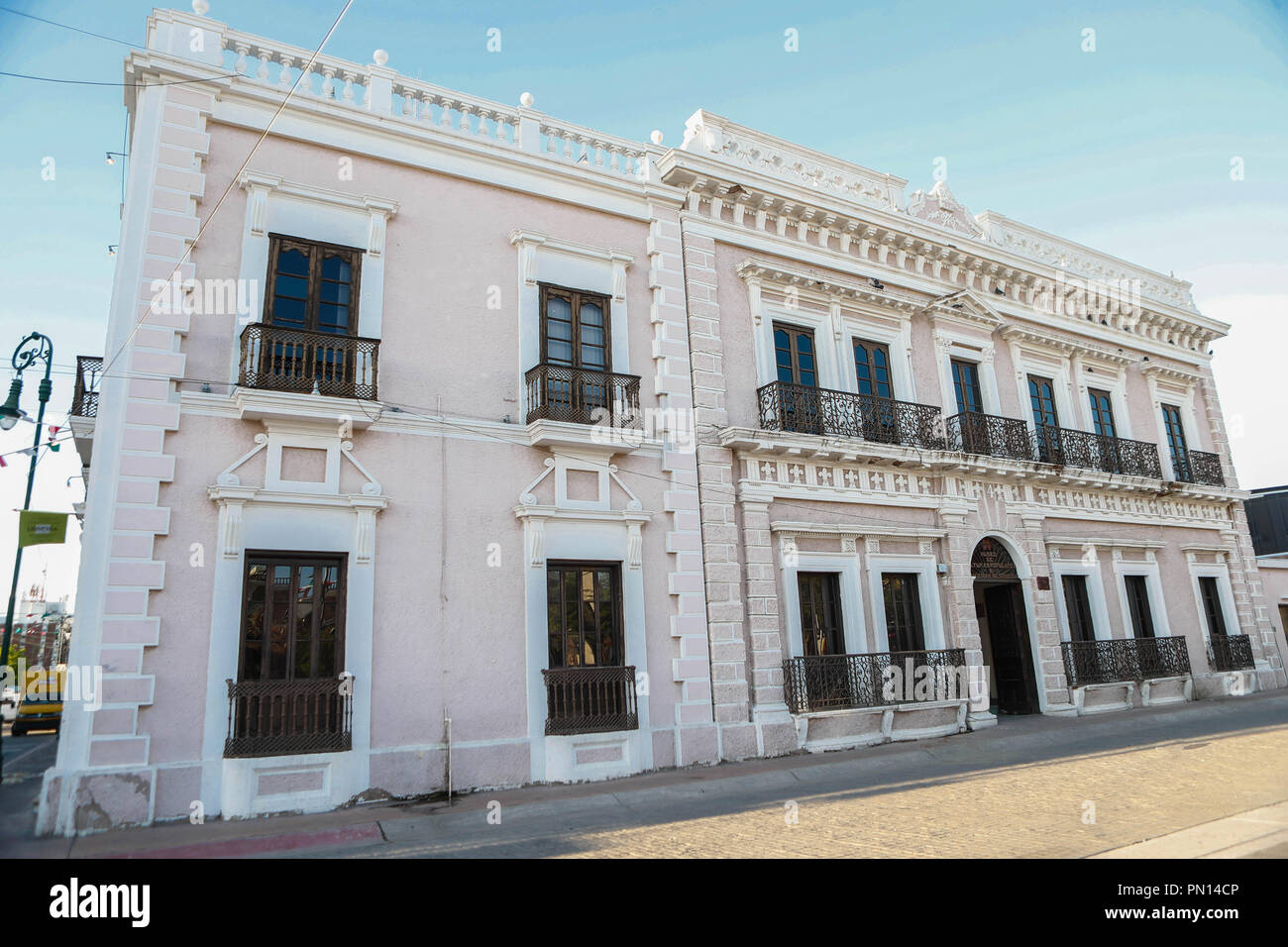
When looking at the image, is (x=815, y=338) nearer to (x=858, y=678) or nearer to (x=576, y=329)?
(x=576, y=329)

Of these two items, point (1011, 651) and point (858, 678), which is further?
point (1011, 651)

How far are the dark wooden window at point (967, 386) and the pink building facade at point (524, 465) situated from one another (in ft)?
0.28

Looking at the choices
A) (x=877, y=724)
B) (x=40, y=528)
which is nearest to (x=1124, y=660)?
(x=877, y=724)

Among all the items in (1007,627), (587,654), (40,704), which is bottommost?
(40,704)

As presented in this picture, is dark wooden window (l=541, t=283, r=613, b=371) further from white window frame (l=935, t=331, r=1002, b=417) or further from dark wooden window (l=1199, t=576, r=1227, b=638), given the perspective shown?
dark wooden window (l=1199, t=576, r=1227, b=638)

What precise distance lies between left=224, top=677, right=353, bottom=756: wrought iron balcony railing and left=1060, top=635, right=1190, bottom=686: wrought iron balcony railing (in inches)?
551

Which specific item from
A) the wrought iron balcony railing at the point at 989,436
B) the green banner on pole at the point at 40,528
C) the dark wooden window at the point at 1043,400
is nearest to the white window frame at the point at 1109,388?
the dark wooden window at the point at 1043,400

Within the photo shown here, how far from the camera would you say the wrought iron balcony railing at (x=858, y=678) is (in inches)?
507

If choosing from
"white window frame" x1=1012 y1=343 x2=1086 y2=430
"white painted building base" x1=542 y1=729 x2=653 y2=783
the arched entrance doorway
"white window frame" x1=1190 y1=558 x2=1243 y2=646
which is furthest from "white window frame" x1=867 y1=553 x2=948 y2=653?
"white window frame" x1=1190 y1=558 x2=1243 y2=646

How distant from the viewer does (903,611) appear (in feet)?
48.3

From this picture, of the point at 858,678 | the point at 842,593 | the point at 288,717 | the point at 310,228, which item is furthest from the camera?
the point at 842,593

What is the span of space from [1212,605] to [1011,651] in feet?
23.8

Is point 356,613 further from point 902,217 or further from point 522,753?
point 902,217
